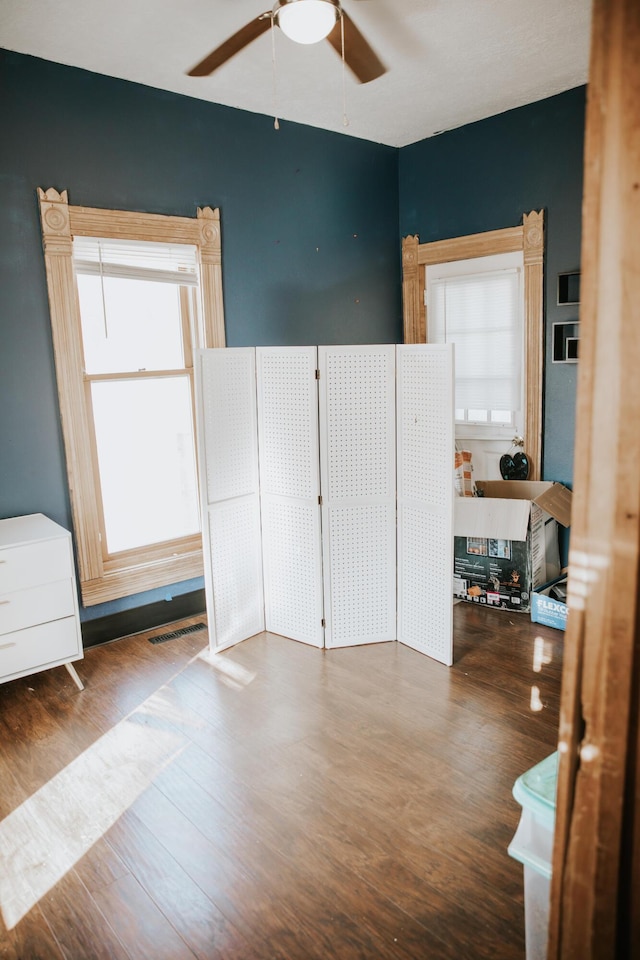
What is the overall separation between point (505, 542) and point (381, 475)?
1072 mm

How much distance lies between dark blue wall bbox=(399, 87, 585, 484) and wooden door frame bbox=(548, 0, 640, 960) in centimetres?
398

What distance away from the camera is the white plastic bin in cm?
138

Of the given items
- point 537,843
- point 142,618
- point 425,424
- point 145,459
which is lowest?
point 142,618

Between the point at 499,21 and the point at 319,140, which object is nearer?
the point at 499,21

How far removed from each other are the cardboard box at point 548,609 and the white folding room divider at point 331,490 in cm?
83

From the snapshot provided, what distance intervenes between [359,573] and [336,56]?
277 cm

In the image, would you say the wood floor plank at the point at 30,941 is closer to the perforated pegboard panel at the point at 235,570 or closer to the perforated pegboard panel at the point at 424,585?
the perforated pegboard panel at the point at 235,570

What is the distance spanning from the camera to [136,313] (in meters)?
4.17

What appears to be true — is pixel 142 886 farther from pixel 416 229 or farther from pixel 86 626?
pixel 416 229

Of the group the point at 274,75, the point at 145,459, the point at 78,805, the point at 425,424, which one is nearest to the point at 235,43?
the point at 274,75

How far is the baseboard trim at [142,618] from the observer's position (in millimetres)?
4117

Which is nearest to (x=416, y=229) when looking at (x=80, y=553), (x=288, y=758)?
(x=80, y=553)

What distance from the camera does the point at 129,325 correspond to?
4.16 metres

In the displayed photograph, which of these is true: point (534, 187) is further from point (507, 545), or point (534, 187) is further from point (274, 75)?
point (507, 545)
